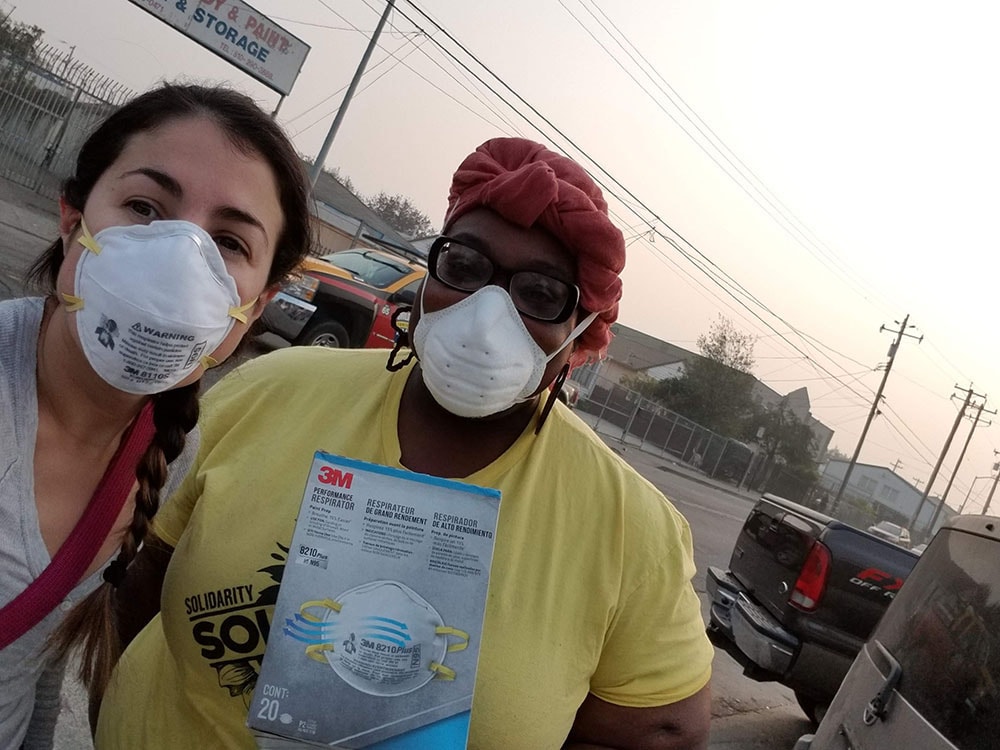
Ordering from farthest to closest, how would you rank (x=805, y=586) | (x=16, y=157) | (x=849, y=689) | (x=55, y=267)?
(x=16, y=157)
(x=805, y=586)
(x=849, y=689)
(x=55, y=267)

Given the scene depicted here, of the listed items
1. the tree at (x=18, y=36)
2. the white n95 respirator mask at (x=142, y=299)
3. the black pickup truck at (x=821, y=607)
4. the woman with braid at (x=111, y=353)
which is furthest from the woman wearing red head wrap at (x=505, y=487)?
the tree at (x=18, y=36)

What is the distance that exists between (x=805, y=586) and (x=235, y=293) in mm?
4441

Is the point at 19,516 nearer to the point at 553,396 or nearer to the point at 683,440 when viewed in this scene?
the point at 553,396

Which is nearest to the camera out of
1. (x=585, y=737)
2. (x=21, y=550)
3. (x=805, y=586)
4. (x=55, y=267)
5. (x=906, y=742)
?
(x=21, y=550)

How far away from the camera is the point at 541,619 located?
1349mm

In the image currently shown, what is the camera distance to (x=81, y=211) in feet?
4.83

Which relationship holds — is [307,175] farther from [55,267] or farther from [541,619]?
[541,619]

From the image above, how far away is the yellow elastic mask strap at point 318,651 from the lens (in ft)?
3.76

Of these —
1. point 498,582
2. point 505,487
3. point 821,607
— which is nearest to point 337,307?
point 821,607

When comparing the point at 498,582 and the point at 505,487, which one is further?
the point at 505,487

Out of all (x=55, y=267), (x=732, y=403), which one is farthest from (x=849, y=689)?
(x=732, y=403)

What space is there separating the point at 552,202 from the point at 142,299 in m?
0.81

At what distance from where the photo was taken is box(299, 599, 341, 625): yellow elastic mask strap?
3.82ft

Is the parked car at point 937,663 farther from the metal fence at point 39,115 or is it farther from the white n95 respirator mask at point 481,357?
the metal fence at point 39,115
